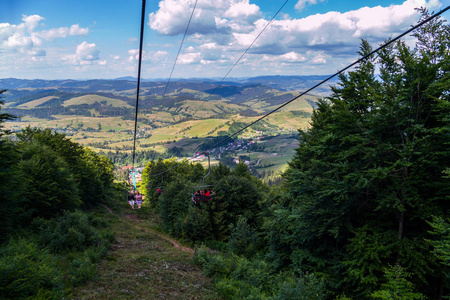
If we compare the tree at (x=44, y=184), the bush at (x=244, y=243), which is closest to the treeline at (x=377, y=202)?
the bush at (x=244, y=243)

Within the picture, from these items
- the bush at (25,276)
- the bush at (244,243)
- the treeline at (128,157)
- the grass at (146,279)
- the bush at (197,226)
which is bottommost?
the treeline at (128,157)

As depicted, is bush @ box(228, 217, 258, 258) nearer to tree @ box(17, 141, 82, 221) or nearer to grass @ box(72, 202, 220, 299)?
grass @ box(72, 202, 220, 299)

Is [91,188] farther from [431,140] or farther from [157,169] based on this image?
[431,140]

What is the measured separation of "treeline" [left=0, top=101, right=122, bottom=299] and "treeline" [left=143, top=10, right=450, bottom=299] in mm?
7014

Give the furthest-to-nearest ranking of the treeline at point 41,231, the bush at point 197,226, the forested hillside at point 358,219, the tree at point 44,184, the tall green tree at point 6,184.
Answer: the bush at point 197,226 < the tree at point 44,184 < the tall green tree at point 6,184 < the forested hillside at point 358,219 < the treeline at point 41,231

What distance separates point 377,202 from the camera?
13594mm

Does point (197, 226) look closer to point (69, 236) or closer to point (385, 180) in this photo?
point (69, 236)

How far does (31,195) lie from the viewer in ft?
70.2

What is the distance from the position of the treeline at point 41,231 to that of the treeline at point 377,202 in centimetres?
701

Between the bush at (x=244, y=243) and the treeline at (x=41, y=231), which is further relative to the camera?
the bush at (x=244, y=243)

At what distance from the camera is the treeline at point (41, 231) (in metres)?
8.23

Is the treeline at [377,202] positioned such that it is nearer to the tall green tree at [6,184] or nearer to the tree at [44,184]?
the tall green tree at [6,184]

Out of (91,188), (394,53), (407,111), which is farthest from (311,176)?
(91,188)

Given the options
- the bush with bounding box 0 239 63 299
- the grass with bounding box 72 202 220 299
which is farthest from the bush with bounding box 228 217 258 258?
the bush with bounding box 0 239 63 299
